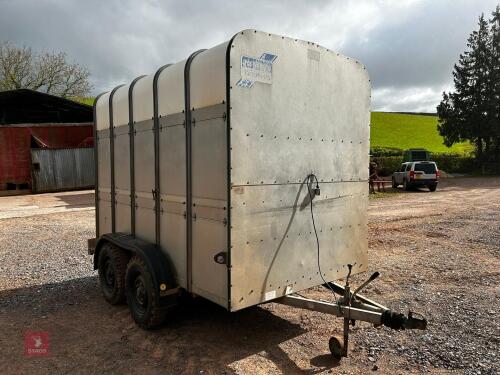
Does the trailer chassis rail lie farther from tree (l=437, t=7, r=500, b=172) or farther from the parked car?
tree (l=437, t=7, r=500, b=172)

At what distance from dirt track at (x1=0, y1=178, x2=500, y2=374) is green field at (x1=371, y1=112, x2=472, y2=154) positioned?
4612cm

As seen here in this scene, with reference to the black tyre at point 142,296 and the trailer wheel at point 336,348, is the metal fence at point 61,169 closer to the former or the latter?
the black tyre at point 142,296

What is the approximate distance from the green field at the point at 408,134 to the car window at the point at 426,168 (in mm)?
26386

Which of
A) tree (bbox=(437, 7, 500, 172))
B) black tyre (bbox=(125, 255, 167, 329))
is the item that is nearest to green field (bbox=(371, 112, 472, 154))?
tree (bbox=(437, 7, 500, 172))

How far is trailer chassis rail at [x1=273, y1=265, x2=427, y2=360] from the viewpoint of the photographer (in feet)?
12.7

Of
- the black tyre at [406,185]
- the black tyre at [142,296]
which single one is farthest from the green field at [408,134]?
the black tyre at [142,296]

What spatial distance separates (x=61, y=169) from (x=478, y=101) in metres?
37.0

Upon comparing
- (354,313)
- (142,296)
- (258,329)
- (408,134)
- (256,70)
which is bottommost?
(258,329)

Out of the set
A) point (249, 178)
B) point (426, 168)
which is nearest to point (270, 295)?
point (249, 178)

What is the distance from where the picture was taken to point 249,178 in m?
4.04

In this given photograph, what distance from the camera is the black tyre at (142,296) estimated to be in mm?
4844

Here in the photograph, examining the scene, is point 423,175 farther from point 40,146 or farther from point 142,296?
point 40,146

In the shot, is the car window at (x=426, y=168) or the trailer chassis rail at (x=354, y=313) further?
the car window at (x=426, y=168)

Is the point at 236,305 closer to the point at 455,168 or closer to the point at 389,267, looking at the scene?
the point at 389,267
